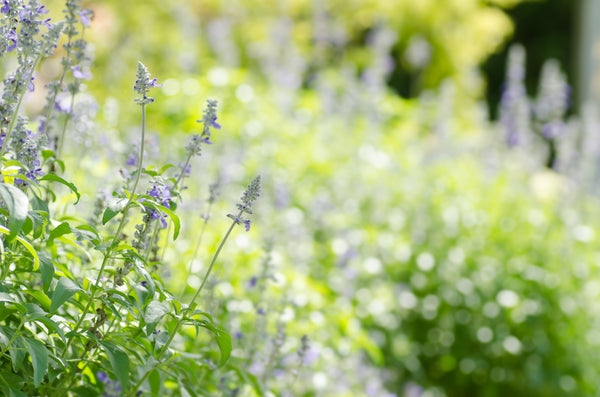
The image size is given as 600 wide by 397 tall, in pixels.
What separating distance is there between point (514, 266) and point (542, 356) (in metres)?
0.60

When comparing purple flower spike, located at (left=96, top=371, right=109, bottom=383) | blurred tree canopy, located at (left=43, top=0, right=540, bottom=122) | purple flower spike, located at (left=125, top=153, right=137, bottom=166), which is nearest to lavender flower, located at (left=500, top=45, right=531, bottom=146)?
blurred tree canopy, located at (left=43, top=0, right=540, bottom=122)

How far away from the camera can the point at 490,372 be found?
3.96 metres

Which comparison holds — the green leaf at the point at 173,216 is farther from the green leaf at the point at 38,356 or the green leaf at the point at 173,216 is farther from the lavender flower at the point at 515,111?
the lavender flower at the point at 515,111

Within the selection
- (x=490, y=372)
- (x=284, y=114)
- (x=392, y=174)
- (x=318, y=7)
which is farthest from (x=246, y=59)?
(x=490, y=372)

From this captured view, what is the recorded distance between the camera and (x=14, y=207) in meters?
0.98

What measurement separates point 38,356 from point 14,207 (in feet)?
0.89

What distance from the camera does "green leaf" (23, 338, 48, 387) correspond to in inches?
40.4

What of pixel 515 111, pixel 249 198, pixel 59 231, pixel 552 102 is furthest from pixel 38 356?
pixel 552 102

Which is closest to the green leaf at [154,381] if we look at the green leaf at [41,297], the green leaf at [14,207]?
the green leaf at [41,297]

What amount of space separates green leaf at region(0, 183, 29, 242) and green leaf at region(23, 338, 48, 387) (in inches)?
8.4

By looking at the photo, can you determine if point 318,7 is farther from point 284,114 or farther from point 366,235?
point 366,235

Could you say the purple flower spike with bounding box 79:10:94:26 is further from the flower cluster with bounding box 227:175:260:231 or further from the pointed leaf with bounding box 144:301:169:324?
the pointed leaf with bounding box 144:301:169:324

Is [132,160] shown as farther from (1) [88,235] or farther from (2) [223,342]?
(2) [223,342]

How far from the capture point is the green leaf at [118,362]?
3.71 ft
